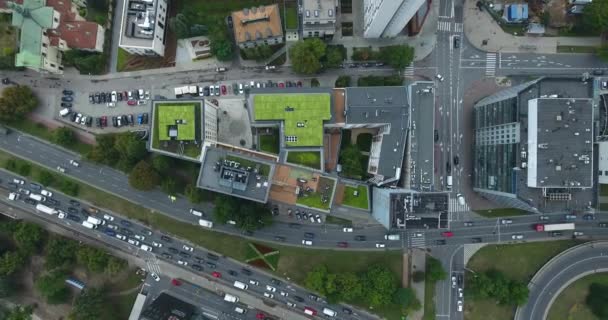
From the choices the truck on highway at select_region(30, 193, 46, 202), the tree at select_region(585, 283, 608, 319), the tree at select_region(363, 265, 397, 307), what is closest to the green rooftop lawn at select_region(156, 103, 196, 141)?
the truck on highway at select_region(30, 193, 46, 202)

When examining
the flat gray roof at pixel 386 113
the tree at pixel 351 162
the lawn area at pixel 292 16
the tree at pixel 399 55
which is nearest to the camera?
the flat gray roof at pixel 386 113

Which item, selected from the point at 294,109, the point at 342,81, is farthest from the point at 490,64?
the point at 294,109

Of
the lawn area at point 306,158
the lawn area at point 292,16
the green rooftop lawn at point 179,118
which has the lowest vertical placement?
the lawn area at point 306,158

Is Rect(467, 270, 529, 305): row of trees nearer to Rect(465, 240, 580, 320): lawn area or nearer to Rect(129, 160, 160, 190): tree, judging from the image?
Rect(465, 240, 580, 320): lawn area

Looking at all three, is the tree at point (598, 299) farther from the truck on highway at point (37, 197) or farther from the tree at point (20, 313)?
the truck on highway at point (37, 197)

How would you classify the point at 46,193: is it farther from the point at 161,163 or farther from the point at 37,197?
the point at 161,163

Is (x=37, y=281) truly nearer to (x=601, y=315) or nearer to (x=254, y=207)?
(x=254, y=207)

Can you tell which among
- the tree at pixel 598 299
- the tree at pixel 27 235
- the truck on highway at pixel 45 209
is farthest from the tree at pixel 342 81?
the tree at pixel 27 235

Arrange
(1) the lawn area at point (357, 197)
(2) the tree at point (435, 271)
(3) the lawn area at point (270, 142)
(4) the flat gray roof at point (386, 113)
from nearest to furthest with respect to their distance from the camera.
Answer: (4) the flat gray roof at point (386, 113)
(1) the lawn area at point (357, 197)
(2) the tree at point (435, 271)
(3) the lawn area at point (270, 142)

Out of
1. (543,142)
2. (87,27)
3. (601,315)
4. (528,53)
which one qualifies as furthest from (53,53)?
(601,315)
